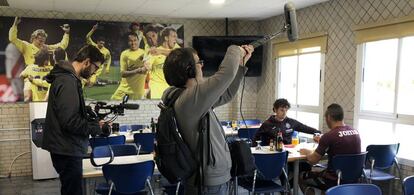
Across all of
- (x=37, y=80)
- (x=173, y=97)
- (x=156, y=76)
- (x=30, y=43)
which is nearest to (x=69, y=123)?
(x=173, y=97)

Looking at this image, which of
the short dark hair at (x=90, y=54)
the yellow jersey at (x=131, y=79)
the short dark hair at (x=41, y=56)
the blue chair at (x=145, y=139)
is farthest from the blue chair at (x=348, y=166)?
the short dark hair at (x=41, y=56)

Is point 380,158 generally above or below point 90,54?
below

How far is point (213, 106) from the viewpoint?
60.6 inches

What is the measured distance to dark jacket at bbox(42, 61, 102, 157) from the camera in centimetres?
238

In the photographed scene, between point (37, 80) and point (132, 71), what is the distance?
1569mm

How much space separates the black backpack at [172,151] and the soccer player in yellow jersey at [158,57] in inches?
189

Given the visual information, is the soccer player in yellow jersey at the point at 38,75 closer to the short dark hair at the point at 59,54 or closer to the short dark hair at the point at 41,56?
the short dark hair at the point at 41,56

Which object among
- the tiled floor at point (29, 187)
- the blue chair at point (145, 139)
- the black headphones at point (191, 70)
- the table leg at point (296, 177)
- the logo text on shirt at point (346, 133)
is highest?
the black headphones at point (191, 70)

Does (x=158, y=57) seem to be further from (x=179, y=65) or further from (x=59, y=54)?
(x=179, y=65)

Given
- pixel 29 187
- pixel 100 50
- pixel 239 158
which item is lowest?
pixel 29 187

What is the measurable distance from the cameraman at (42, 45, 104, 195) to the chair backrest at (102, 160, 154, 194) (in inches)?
10.2

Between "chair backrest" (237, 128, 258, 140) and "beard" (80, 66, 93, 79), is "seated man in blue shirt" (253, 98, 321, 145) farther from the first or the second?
"beard" (80, 66, 93, 79)

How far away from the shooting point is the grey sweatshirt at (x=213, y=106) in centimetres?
145

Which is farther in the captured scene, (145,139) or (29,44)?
(29,44)
